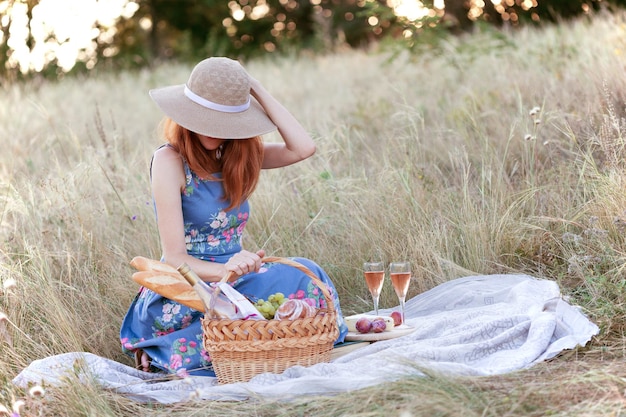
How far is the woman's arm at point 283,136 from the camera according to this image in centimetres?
371

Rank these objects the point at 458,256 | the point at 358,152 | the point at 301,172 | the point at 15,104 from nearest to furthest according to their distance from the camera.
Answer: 1. the point at 458,256
2. the point at 301,172
3. the point at 358,152
4. the point at 15,104

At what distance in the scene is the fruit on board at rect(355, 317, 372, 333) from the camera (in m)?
3.67

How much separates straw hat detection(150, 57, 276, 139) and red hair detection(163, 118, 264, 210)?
120mm

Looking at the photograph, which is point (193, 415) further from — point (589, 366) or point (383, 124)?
point (383, 124)

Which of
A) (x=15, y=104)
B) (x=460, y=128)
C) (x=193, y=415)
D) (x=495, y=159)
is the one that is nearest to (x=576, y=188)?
(x=495, y=159)

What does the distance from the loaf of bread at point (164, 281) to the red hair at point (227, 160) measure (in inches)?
20.3

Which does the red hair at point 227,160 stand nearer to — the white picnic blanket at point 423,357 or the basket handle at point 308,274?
the basket handle at point 308,274

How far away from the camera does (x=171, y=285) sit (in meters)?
3.22

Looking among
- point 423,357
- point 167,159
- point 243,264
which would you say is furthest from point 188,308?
point 423,357

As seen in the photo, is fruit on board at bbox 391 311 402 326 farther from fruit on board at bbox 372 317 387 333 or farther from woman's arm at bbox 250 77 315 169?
woman's arm at bbox 250 77 315 169

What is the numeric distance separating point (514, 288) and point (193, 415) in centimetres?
168

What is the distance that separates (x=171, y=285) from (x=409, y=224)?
1.73 m

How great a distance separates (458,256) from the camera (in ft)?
14.5

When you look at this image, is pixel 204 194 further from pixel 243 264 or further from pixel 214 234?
pixel 243 264
